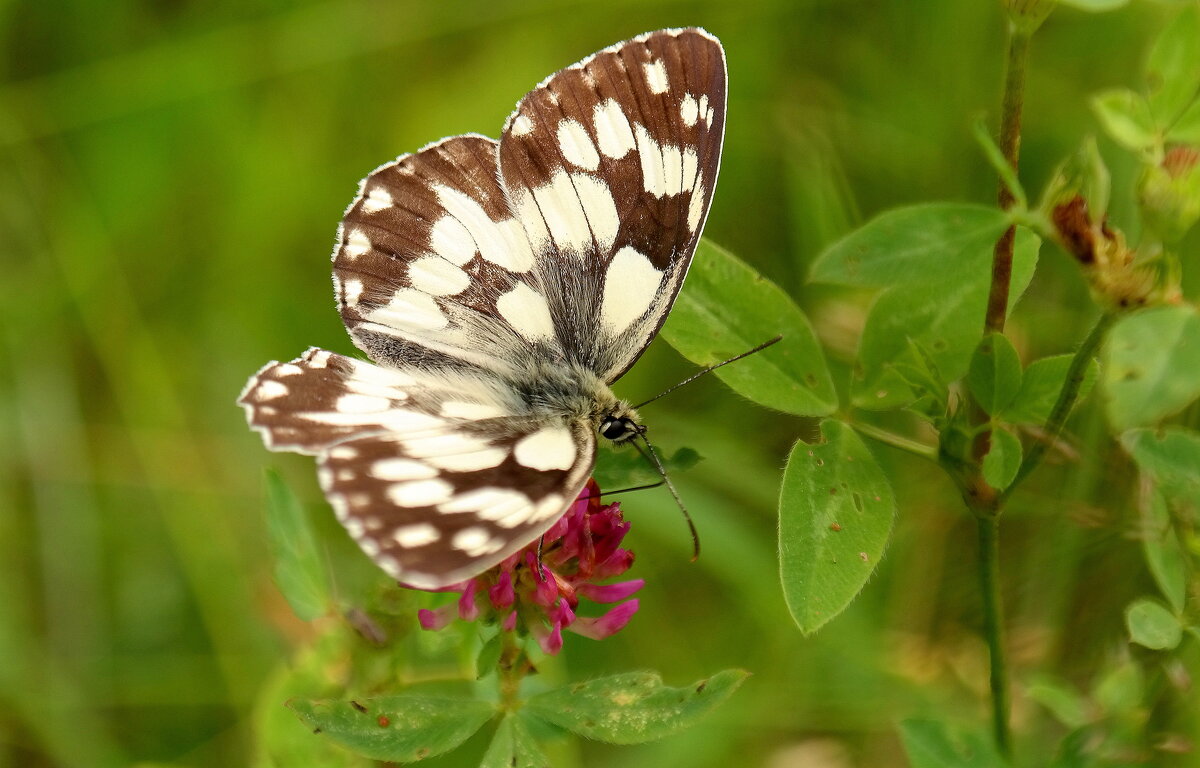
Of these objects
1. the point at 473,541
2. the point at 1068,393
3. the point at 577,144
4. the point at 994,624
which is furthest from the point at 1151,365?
the point at 577,144

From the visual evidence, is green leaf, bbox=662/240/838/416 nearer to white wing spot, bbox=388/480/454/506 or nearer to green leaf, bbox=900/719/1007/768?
white wing spot, bbox=388/480/454/506

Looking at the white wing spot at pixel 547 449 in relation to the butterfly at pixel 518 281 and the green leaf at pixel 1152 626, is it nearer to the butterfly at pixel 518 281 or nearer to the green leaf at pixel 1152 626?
Answer: the butterfly at pixel 518 281

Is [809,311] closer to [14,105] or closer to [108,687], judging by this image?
[108,687]

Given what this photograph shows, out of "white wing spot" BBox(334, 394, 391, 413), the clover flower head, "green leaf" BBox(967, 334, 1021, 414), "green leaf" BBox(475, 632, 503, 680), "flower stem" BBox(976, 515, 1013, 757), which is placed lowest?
"flower stem" BBox(976, 515, 1013, 757)

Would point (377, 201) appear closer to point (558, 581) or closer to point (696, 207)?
point (696, 207)

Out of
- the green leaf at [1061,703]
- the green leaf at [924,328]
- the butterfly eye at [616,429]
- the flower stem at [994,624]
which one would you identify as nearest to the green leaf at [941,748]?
the flower stem at [994,624]

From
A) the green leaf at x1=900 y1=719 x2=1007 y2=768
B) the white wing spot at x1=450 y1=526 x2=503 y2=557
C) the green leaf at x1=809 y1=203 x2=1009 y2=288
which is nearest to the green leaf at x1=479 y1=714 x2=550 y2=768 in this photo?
the white wing spot at x1=450 y1=526 x2=503 y2=557

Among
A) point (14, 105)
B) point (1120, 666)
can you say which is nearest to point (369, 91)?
point (14, 105)
